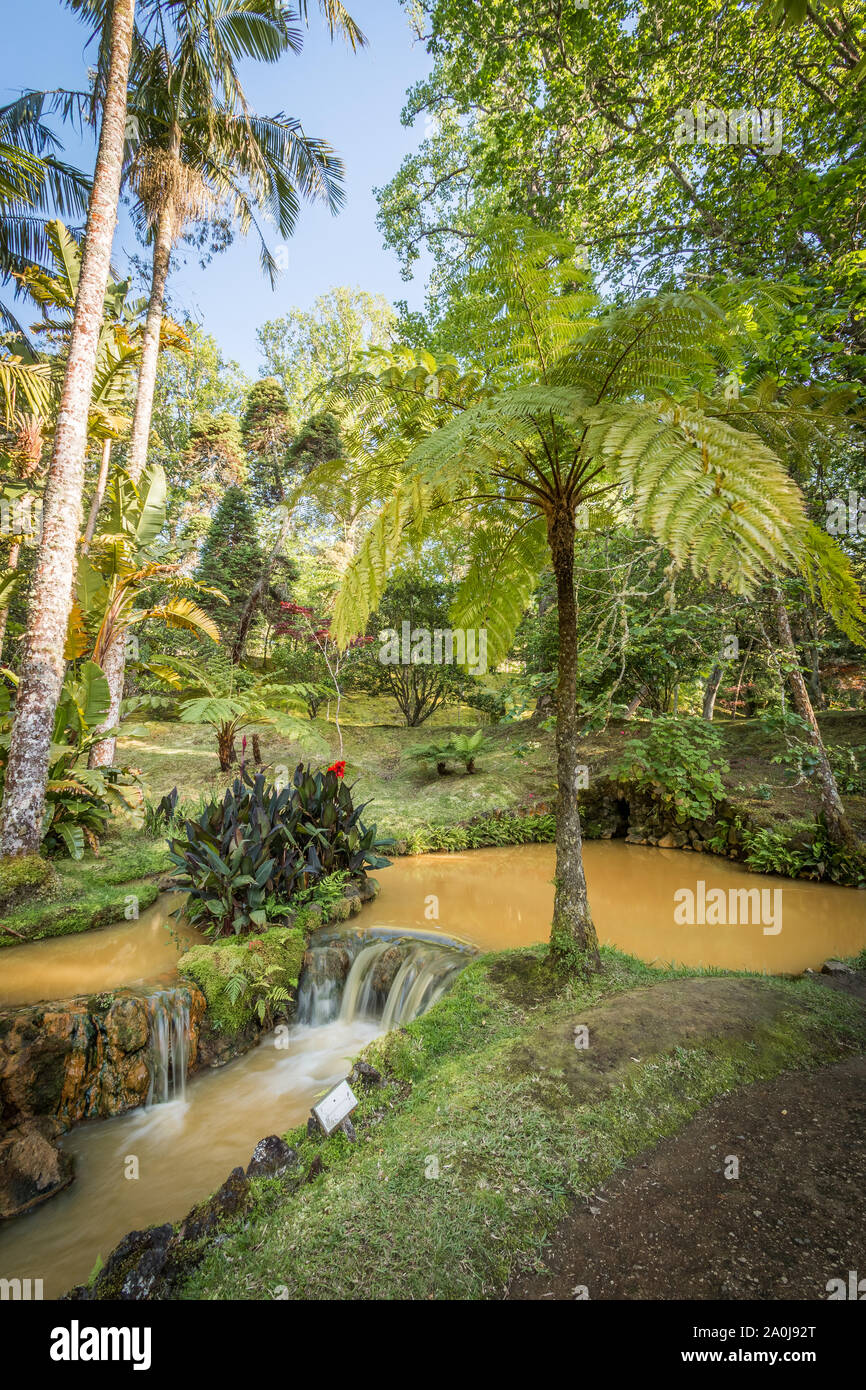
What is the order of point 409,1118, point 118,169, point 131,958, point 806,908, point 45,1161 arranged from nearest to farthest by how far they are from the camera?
point 409,1118
point 45,1161
point 131,958
point 806,908
point 118,169

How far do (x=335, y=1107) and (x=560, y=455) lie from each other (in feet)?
11.4

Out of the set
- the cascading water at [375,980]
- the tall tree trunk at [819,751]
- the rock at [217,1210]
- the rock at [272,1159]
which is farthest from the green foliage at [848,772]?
the rock at [217,1210]

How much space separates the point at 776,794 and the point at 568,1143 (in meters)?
6.38

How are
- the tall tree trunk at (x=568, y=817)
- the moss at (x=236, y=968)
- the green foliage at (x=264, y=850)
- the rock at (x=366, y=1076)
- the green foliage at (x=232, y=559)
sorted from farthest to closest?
1. the green foliage at (x=232, y=559)
2. the green foliage at (x=264, y=850)
3. the moss at (x=236, y=968)
4. the tall tree trunk at (x=568, y=817)
5. the rock at (x=366, y=1076)

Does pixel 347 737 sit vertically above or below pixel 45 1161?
above

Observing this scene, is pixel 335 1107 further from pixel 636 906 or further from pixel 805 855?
pixel 805 855

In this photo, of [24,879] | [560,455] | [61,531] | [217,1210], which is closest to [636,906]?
[560,455]

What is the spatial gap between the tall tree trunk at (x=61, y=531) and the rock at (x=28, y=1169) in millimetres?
2907

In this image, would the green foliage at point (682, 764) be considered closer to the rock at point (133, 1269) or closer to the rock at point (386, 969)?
the rock at point (386, 969)

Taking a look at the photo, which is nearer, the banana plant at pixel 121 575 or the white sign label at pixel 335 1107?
the white sign label at pixel 335 1107

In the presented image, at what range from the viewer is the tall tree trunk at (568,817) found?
334 centimetres
